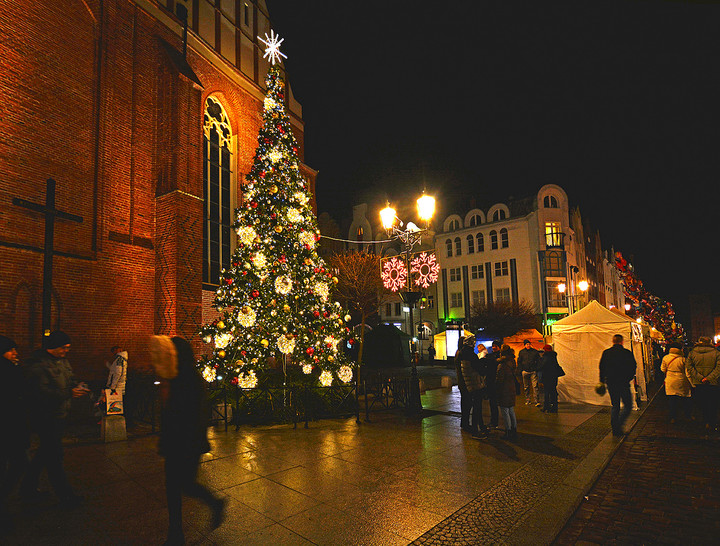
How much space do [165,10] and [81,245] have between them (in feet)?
27.0

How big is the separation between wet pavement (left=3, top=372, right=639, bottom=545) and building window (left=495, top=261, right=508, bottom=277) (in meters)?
32.6

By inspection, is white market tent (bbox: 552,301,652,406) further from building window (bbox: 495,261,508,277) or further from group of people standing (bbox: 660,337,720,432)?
building window (bbox: 495,261,508,277)

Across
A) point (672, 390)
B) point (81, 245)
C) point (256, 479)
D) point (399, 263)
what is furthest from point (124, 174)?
point (672, 390)

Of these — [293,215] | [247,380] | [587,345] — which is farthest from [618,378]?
[293,215]

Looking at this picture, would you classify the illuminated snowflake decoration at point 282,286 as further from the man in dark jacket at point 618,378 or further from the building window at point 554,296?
the building window at point 554,296

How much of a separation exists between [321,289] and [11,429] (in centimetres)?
743

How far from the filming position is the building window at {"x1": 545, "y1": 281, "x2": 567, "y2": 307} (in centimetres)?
3847

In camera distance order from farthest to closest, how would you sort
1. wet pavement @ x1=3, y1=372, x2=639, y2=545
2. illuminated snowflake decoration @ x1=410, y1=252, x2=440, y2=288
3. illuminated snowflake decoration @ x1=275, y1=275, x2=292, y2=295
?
illuminated snowflake decoration @ x1=410, y1=252, x2=440, y2=288 → illuminated snowflake decoration @ x1=275, y1=275, x2=292, y2=295 → wet pavement @ x1=3, y1=372, x2=639, y2=545

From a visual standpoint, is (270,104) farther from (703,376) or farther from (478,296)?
(478,296)

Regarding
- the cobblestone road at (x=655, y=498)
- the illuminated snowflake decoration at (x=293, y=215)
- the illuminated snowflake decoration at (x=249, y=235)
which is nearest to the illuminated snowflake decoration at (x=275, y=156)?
the illuminated snowflake decoration at (x=293, y=215)

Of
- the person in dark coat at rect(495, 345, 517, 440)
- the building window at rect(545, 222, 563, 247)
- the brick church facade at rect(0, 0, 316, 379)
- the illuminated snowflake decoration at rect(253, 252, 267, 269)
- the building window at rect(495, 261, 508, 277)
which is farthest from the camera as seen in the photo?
the building window at rect(495, 261, 508, 277)

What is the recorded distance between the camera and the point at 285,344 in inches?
402

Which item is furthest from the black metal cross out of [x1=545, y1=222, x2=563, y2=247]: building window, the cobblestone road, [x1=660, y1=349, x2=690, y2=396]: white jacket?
[x1=545, y1=222, x2=563, y2=247]: building window

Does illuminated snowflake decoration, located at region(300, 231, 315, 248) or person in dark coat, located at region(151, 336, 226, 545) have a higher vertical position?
illuminated snowflake decoration, located at region(300, 231, 315, 248)
